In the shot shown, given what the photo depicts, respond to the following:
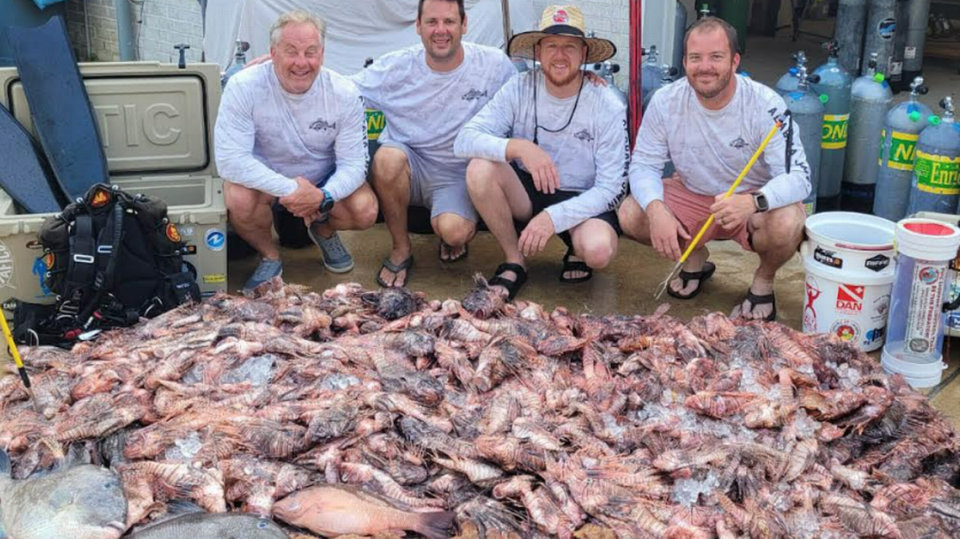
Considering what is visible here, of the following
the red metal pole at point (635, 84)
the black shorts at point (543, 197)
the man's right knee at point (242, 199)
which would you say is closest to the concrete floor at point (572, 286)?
the black shorts at point (543, 197)

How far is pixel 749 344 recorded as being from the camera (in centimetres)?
445

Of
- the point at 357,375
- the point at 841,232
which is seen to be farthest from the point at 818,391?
the point at 357,375

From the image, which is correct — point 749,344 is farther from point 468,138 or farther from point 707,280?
point 468,138

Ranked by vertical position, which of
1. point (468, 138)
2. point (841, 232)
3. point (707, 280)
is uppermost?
point (468, 138)

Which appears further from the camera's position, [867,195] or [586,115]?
[867,195]

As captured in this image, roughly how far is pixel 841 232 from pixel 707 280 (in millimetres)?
862

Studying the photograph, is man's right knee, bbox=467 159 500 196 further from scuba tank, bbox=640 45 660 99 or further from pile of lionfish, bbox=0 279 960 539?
scuba tank, bbox=640 45 660 99

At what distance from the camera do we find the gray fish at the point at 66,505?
124 inches

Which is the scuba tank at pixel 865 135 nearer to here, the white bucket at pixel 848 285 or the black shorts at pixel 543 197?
the white bucket at pixel 848 285

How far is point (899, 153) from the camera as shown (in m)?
5.92

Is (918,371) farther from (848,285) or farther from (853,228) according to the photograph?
(853,228)

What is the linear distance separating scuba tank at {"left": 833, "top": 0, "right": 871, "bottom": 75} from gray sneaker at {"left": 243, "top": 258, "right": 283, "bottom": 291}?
203 inches

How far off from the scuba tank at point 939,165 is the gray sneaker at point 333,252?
3.10m

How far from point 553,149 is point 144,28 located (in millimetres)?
6405
